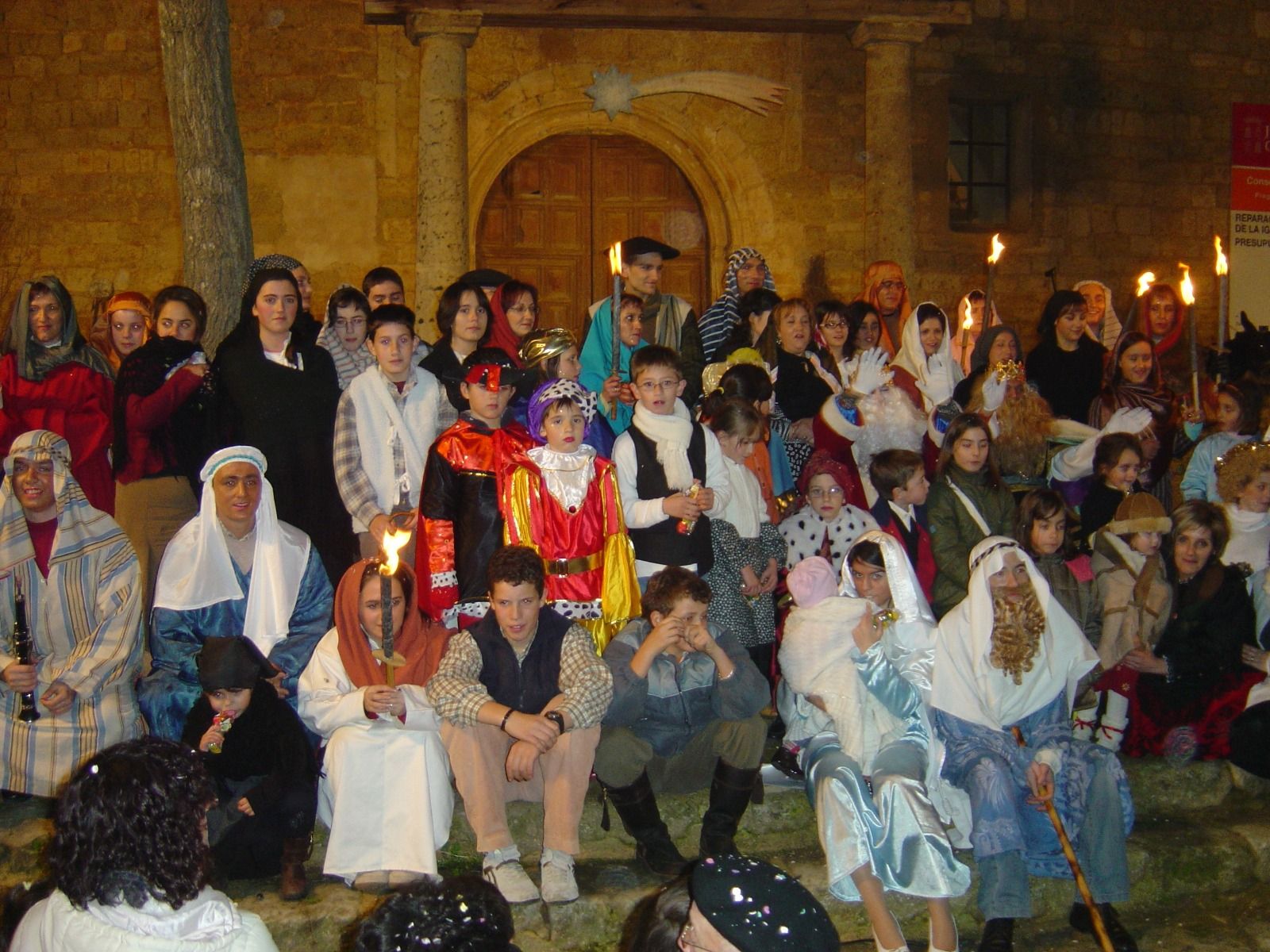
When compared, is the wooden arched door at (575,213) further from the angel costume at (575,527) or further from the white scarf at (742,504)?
the angel costume at (575,527)

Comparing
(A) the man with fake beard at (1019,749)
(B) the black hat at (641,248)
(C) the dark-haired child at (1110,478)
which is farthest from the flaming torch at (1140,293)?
(A) the man with fake beard at (1019,749)

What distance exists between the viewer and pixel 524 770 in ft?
13.7

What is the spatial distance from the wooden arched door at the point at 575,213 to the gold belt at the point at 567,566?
691 cm

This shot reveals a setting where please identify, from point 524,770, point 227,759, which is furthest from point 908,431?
point 227,759

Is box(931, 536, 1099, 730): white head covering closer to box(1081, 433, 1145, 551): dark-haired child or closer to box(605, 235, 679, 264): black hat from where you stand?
box(1081, 433, 1145, 551): dark-haired child

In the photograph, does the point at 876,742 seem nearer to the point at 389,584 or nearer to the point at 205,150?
the point at 389,584

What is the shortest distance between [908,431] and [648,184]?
619cm

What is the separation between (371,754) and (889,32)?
812 cm

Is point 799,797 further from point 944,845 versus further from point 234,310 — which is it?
point 234,310

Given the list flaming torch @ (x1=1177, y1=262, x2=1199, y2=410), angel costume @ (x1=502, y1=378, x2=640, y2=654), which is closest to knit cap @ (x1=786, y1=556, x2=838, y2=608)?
angel costume @ (x1=502, y1=378, x2=640, y2=654)

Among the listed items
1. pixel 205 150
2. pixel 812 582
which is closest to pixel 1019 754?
pixel 812 582

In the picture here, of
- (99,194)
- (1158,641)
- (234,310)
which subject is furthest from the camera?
(99,194)

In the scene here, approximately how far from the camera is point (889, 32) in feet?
34.4

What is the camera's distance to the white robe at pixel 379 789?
4.30m
